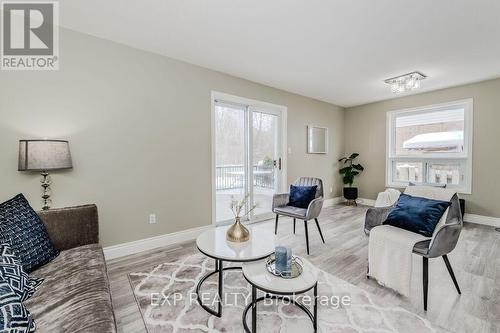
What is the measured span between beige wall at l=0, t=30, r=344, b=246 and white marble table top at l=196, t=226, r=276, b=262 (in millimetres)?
1217

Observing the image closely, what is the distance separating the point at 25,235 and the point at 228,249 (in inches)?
54.3

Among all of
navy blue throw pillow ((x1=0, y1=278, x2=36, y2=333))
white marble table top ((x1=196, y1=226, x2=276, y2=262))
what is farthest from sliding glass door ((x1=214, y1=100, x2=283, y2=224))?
navy blue throw pillow ((x1=0, y1=278, x2=36, y2=333))

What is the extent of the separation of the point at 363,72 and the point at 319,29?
5.06ft

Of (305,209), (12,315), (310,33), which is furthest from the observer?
(305,209)

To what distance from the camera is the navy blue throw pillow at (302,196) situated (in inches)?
121

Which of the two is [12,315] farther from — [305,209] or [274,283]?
[305,209]

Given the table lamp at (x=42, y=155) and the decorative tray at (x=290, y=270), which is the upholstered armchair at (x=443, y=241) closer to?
the decorative tray at (x=290, y=270)

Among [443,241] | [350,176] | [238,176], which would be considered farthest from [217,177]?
[350,176]

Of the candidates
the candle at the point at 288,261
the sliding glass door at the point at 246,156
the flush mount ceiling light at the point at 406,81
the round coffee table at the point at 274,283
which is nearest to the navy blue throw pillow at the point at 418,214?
the round coffee table at the point at 274,283

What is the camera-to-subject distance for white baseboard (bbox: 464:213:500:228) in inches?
148

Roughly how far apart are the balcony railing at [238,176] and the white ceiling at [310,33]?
5.05 feet

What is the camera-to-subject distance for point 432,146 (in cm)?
447

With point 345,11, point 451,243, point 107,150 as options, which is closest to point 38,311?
point 107,150

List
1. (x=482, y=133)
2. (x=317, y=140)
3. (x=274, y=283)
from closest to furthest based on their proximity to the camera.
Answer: (x=274, y=283), (x=482, y=133), (x=317, y=140)
